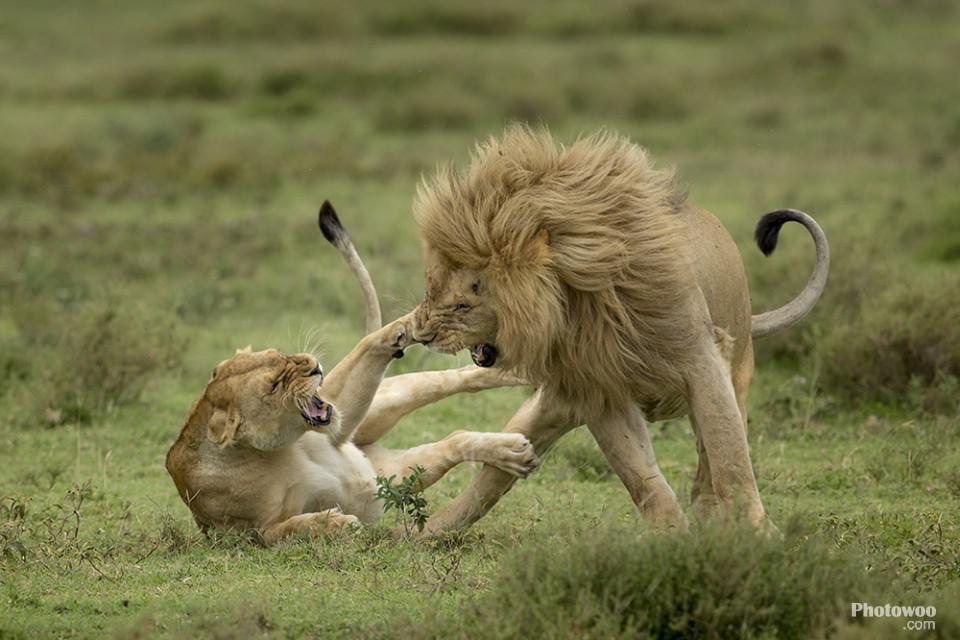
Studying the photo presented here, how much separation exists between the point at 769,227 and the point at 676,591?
1.80 m

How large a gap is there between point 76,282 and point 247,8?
14.7 metres

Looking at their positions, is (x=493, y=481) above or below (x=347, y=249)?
below

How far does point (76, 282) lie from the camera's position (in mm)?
9180

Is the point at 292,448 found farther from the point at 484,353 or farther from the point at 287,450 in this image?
the point at 484,353

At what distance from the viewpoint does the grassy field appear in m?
3.82

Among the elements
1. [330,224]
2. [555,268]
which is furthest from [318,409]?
[555,268]

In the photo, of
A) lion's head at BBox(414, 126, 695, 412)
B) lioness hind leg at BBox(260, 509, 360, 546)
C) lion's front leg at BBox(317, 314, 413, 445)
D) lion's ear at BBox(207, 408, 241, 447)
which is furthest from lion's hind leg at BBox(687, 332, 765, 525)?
lion's ear at BBox(207, 408, 241, 447)

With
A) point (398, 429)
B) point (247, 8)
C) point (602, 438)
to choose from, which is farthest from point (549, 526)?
point (247, 8)

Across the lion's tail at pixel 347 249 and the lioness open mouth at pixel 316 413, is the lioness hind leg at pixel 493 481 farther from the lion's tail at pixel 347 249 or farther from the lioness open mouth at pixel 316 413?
the lion's tail at pixel 347 249

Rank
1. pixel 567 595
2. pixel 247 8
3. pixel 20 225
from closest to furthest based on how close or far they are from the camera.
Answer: pixel 567 595, pixel 20 225, pixel 247 8

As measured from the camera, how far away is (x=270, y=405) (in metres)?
4.79

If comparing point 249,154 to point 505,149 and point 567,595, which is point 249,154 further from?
point 567,595

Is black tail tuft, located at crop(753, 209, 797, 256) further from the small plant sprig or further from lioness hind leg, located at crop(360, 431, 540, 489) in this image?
the small plant sprig

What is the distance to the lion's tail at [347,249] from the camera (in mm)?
5438
